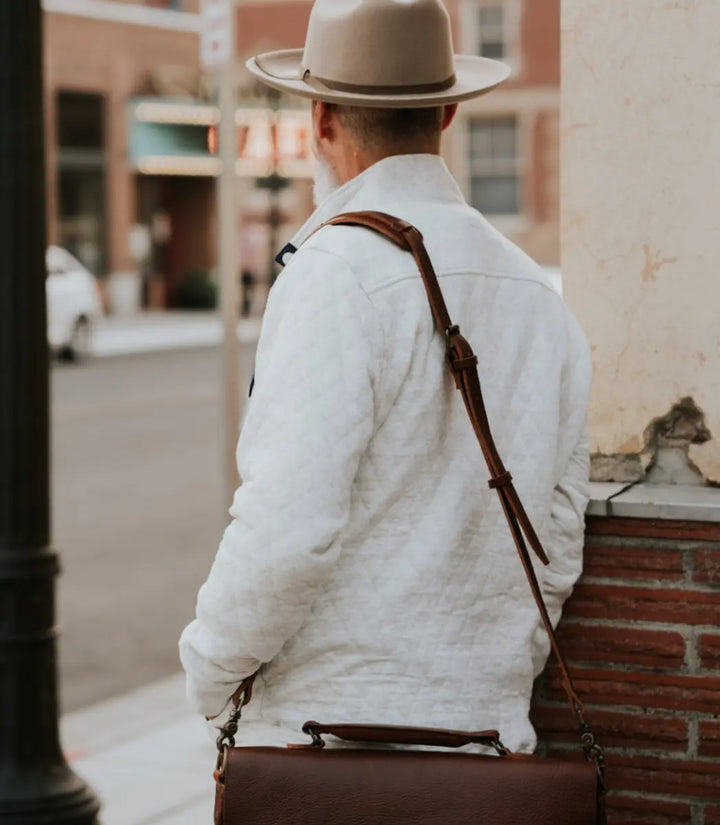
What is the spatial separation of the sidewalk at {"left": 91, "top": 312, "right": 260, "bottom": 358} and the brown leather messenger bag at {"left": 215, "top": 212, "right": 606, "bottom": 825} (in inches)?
954

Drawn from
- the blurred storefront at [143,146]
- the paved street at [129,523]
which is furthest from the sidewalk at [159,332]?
the paved street at [129,523]

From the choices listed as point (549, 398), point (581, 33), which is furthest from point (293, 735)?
point (581, 33)

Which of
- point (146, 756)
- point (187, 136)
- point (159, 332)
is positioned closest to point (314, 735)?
point (146, 756)

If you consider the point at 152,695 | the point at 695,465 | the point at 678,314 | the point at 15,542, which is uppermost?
the point at 678,314

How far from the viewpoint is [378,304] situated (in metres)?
2.35

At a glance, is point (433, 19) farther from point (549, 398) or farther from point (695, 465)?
point (695, 465)

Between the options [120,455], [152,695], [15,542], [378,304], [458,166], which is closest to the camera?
[378,304]

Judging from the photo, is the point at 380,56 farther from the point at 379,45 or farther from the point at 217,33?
the point at 217,33

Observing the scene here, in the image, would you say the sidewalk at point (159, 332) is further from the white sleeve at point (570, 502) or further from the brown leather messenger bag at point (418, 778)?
the brown leather messenger bag at point (418, 778)

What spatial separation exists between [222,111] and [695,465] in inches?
167

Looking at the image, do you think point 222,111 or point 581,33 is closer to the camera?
point 581,33

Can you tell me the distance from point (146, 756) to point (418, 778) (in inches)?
159

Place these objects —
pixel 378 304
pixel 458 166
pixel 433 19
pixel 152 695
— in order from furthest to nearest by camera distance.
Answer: pixel 458 166, pixel 152 695, pixel 433 19, pixel 378 304

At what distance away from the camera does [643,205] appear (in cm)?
325
